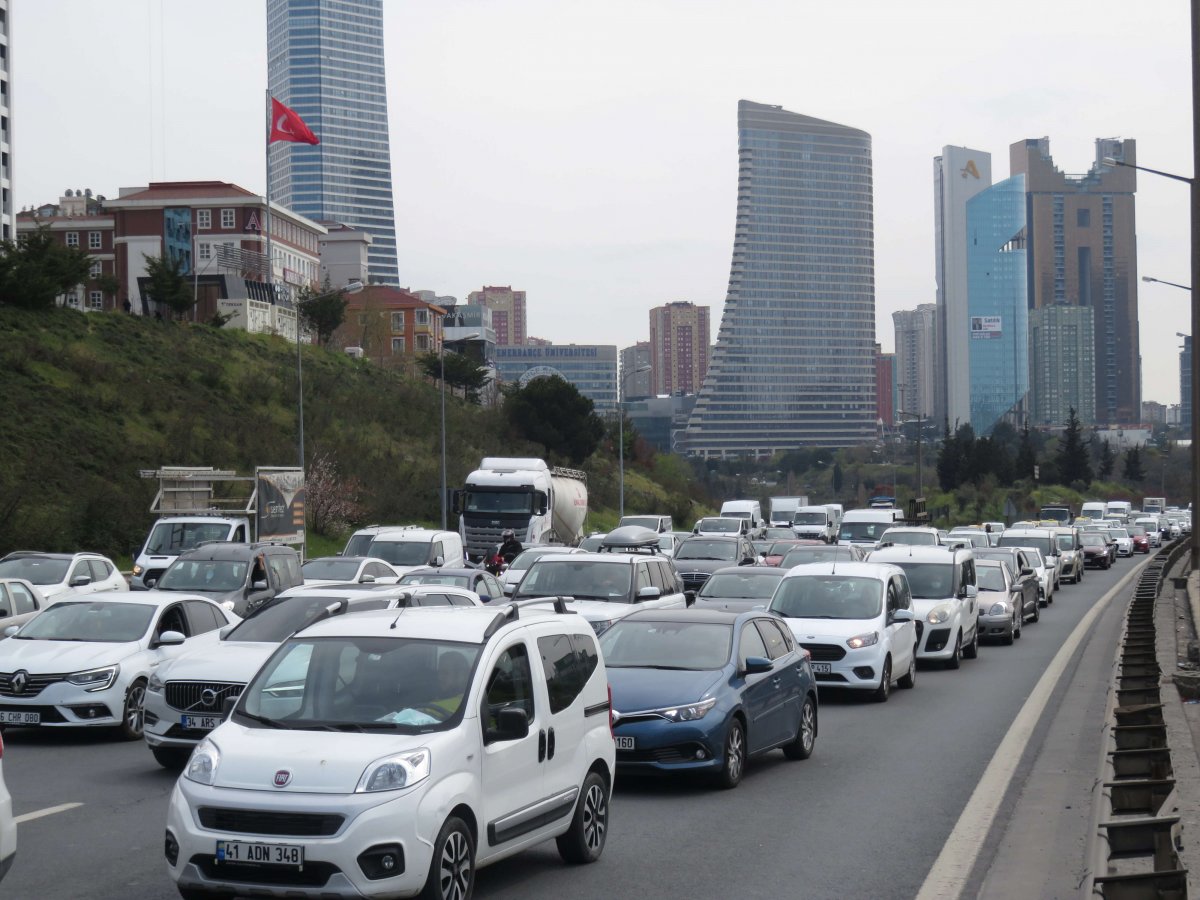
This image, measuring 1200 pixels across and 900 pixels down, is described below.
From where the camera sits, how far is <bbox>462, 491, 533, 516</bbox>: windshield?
45062 millimetres

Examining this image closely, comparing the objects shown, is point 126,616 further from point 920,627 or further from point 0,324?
point 0,324

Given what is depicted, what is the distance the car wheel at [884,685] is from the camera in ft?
58.0

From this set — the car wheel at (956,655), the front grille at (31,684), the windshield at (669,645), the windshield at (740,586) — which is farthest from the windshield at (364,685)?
the car wheel at (956,655)

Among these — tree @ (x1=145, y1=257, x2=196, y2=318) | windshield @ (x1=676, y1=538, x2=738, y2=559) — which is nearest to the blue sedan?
windshield @ (x1=676, y1=538, x2=738, y2=559)

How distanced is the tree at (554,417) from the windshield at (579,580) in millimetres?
67816

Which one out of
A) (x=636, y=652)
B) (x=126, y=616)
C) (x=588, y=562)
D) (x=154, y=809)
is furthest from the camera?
(x=588, y=562)

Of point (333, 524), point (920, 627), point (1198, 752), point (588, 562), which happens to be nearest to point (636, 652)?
point (1198, 752)

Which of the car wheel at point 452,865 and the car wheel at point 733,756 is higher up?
the car wheel at point 452,865

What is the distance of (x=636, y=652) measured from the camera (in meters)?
12.6

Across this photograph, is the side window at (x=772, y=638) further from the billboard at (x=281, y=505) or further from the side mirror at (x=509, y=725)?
the billboard at (x=281, y=505)

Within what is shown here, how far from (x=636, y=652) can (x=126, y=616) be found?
5.73 m

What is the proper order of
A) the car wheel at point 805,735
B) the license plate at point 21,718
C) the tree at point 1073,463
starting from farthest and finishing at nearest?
the tree at point 1073,463 → the license plate at point 21,718 → the car wheel at point 805,735

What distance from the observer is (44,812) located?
1034cm

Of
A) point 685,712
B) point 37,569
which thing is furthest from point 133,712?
point 37,569
